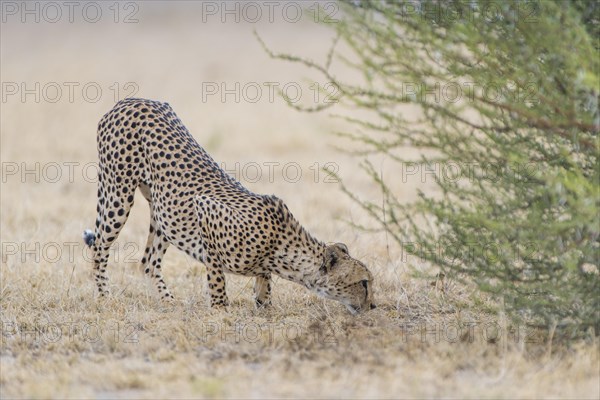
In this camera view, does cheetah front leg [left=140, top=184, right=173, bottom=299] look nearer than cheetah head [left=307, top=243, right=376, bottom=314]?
No

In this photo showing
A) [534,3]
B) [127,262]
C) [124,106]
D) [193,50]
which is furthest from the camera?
[193,50]

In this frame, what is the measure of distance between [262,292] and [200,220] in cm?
55

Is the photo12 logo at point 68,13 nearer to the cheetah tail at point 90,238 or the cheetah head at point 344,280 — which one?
the cheetah tail at point 90,238

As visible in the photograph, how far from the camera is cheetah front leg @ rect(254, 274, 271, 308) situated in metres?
5.71

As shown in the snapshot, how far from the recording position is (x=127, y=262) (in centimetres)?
714

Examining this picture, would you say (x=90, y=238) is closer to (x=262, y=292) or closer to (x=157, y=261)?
(x=157, y=261)

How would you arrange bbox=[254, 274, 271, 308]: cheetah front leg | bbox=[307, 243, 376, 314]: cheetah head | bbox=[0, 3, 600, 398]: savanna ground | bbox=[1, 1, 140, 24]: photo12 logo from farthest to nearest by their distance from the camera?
1. bbox=[1, 1, 140, 24]: photo12 logo
2. bbox=[254, 274, 271, 308]: cheetah front leg
3. bbox=[307, 243, 376, 314]: cheetah head
4. bbox=[0, 3, 600, 398]: savanna ground

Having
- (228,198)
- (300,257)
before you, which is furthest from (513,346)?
(228,198)

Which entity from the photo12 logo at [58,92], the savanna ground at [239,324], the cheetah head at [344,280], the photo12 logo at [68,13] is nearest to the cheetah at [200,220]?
the cheetah head at [344,280]

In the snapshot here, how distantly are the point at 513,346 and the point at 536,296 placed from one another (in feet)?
1.19

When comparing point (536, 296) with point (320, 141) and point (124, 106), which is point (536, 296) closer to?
point (124, 106)

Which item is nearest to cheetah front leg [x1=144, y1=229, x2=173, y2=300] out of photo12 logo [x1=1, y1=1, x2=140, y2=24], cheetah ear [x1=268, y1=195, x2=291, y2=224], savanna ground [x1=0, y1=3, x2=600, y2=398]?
savanna ground [x1=0, y1=3, x2=600, y2=398]

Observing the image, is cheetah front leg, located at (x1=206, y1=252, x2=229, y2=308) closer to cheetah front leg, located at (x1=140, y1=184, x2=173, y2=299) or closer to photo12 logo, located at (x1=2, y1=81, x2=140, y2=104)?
cheetah front leg, located at (x1=140, y1=184, x2=173, y2=299)

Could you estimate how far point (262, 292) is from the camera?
5734 mm
